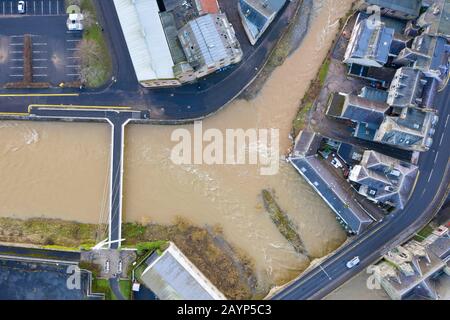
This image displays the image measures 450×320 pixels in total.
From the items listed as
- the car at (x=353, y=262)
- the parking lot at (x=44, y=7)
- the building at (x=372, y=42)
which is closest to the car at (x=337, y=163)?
the car at (x=353, y=262)

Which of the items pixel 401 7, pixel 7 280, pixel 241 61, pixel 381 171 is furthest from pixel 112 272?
pixel 401 7

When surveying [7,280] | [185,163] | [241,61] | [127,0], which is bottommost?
[7,280]

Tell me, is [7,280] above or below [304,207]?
below

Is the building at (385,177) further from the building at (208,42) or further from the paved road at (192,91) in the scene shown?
the building at (208,42)

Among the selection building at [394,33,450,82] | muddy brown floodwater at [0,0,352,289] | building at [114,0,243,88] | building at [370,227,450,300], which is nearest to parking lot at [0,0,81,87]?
muddy brown floodwater at [0,0,352,289]

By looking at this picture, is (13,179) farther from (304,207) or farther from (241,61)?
(304,207)

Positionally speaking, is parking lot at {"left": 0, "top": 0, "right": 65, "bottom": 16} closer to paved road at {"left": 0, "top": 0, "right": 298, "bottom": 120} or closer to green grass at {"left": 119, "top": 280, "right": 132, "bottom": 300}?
paved road at {"left": 0, "top": 0, "right": 298, "bottom": 120}

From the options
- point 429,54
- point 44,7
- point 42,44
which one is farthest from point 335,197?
point 44,7
